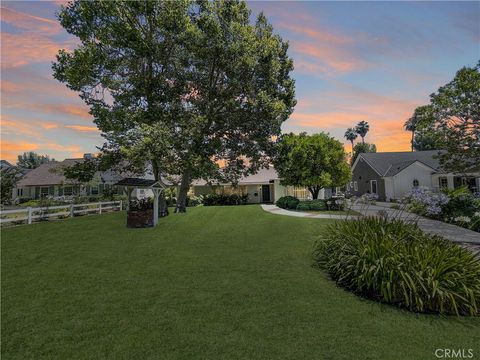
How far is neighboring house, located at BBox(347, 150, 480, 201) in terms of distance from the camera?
30.2 meters

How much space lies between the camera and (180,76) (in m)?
21.2

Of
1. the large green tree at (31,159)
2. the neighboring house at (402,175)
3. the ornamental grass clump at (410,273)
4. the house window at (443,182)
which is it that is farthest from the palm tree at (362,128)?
the large green tree at (31,159)

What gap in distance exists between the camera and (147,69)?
20.7m

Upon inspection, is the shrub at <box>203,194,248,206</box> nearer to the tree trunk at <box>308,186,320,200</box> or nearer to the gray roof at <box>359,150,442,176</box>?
the tree trunk at <box>308,186,320,200</box>

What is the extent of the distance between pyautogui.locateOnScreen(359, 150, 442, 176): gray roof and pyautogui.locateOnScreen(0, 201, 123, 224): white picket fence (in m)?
31.5

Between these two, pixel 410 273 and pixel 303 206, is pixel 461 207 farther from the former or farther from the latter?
pixel 410 273

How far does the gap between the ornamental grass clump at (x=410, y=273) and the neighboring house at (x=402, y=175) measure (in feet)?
80.3

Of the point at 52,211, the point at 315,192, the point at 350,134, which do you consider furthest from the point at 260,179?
the point at 350,134

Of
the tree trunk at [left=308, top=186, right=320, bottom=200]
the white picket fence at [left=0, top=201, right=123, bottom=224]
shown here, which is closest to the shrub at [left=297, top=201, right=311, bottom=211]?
the tree trunk at [left=308, top=186, right=320, bottom=200]

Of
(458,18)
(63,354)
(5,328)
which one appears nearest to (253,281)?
(63,354)

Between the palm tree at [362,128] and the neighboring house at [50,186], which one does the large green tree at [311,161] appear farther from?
the palm tree at [362,128]

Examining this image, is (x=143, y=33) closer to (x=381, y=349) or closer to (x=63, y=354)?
(x=63, y=354)

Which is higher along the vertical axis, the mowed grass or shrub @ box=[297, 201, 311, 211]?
shrub @ box=[297, 201, 311, 211]

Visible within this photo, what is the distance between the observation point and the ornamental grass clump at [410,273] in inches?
215
